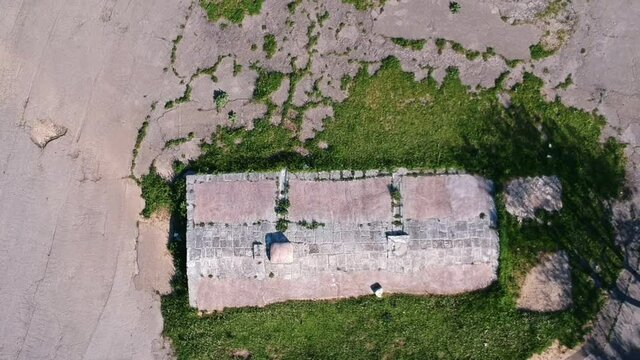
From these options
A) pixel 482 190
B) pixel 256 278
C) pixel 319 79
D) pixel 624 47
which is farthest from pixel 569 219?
pixel 256 278

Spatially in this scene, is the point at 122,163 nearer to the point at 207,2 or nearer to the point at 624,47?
the point at 207,2

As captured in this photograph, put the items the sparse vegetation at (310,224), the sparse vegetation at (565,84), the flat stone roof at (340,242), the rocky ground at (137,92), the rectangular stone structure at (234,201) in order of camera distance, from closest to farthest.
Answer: the flat stone roof at (340,242) → the sparse vegetation at (310,224) → the rectangular stone structure at (234,201) → the sparse vegetation at (565,84) → the rocky ground at (137,92)

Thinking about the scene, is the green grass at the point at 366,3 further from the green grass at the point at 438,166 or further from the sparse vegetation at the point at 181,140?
the sparse vegetation at the point at 181,140

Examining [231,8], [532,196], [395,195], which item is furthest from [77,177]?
[532,196]

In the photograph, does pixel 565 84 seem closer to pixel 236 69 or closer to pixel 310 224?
pixel 310 224

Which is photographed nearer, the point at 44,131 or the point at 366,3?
the point at 366,3

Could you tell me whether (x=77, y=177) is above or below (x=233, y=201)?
above

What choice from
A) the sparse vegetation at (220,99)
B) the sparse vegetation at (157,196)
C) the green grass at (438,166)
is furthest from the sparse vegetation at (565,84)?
the sparse vegetation at (157,196)
